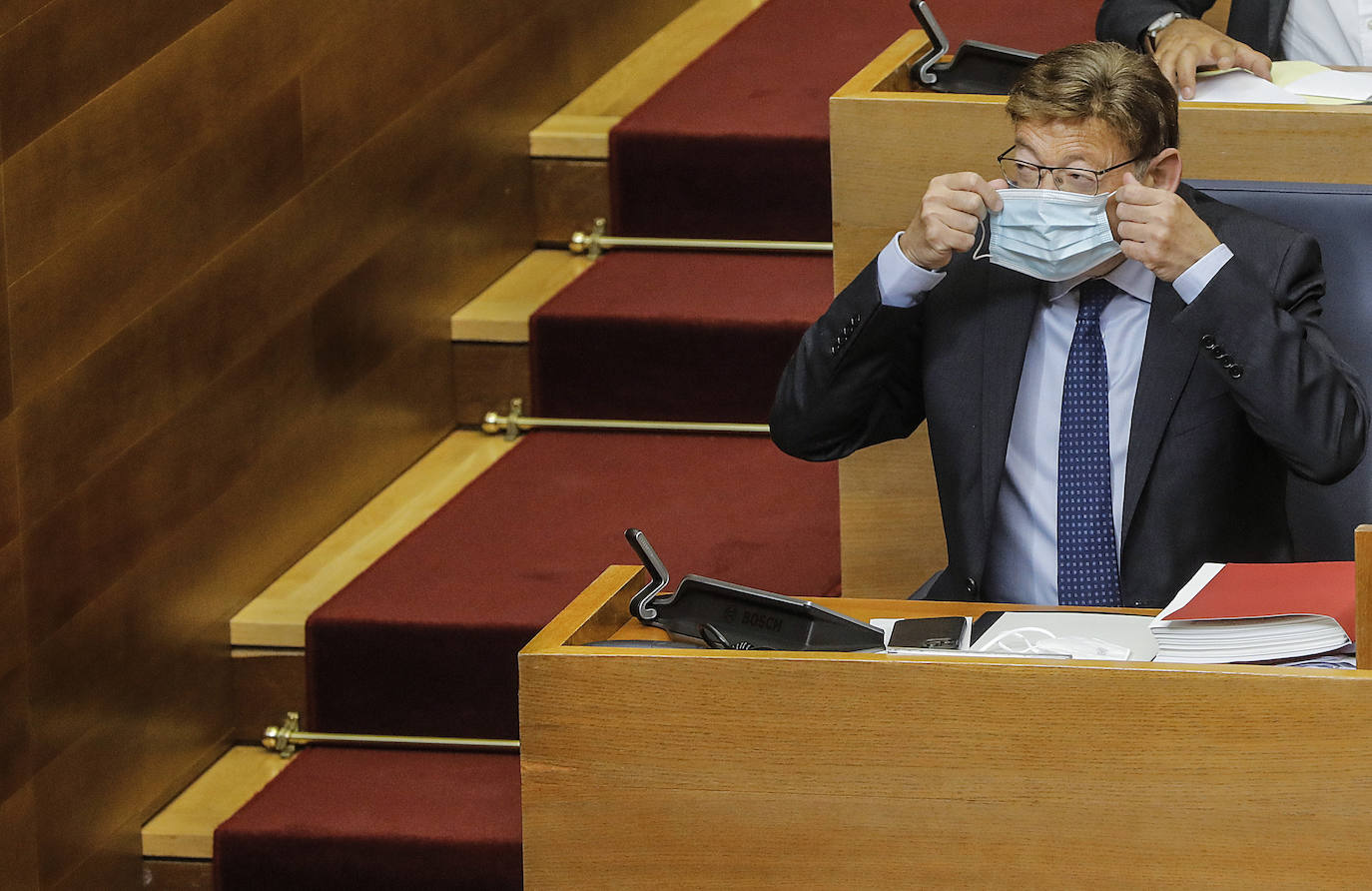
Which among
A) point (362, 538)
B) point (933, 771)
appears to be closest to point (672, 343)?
point (362, 538)

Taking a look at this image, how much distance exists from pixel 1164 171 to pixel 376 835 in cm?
122

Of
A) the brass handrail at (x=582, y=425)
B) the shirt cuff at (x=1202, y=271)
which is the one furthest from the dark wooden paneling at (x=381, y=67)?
the shirt cuff at (x=1202, y=271)

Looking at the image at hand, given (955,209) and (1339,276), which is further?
(1339,276)

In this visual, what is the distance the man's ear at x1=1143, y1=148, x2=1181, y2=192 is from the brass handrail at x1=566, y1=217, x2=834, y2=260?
1.38m

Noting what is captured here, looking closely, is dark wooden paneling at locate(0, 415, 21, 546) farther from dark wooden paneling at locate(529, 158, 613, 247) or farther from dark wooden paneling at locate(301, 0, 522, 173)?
dark wooden paneling at locate(529, 158, 613, 247)

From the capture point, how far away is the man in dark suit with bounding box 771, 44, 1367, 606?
192cm

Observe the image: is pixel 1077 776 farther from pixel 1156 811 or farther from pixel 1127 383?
pixel 1127 383

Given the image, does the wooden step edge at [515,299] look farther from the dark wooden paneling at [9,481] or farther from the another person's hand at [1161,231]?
the another person's hand at [1161,231]

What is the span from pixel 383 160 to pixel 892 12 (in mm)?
1479

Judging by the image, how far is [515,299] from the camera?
3.30 metres

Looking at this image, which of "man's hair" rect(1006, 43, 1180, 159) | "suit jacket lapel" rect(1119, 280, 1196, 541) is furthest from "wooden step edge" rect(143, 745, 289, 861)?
"man's hair" rect(1006, 43, 1180, 159)

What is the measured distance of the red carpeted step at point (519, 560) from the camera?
105 inches

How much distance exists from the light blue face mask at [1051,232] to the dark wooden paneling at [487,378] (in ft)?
4.49

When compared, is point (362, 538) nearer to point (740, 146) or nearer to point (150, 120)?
point (150, 120)
